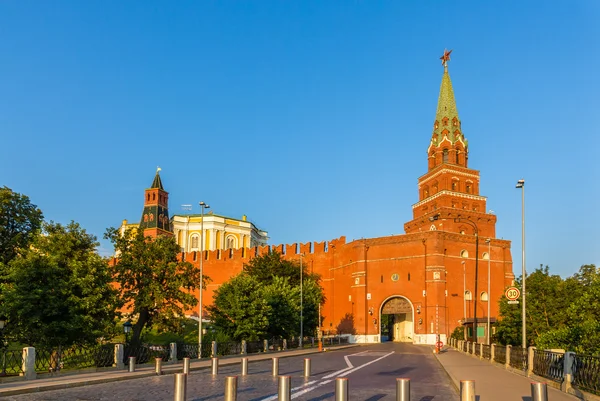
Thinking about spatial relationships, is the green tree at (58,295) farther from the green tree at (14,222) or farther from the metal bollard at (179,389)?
the metal bollard at (179,389)

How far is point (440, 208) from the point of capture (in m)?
63.4

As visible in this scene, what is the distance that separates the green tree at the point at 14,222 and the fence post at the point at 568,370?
27.7 m

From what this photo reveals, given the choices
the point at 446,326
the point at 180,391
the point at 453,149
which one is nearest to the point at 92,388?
the point at 180,391

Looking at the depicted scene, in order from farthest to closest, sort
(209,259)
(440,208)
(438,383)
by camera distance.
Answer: (209,259) → (440,208) → (438,383)

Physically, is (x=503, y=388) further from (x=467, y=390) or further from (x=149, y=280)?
(x=149, y=280)

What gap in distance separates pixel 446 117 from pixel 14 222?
5500cm

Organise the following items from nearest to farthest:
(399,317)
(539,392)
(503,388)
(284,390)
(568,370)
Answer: (539,392), (284,390), (568,370), (503,388), (399,317)

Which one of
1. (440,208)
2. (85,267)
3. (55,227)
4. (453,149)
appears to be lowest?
(85,267)

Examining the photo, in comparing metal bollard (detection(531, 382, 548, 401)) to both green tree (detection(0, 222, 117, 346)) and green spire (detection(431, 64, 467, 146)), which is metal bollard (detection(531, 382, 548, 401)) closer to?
green tree (detection(0, 222, 117, 346))

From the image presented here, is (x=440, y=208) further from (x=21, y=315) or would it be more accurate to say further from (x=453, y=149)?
(x=21, y=315)

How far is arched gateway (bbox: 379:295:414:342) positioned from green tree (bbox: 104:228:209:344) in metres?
35.7

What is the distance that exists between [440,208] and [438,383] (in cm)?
4795

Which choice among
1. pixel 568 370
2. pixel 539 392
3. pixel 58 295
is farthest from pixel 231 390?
pixel 58 295

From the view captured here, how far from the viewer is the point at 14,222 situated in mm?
32188
